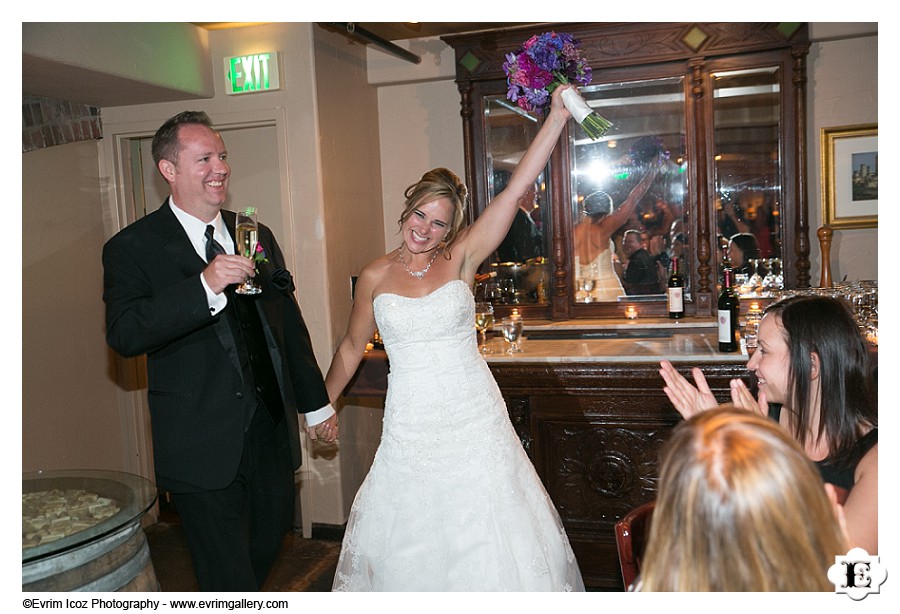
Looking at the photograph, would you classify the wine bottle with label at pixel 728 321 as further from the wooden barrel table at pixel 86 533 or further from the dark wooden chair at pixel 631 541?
the wooden barrel table at pixel 86 533

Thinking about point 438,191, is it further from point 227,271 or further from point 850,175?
point 850,175

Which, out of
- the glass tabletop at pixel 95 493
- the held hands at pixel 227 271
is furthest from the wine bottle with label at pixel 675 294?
the glass tabletop at pixel 95 493

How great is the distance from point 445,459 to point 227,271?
38.8 inches

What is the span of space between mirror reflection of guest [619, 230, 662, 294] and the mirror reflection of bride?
0.07 m

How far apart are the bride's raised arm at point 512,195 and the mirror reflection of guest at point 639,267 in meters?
1.76

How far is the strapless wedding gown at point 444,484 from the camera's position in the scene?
2.55 m

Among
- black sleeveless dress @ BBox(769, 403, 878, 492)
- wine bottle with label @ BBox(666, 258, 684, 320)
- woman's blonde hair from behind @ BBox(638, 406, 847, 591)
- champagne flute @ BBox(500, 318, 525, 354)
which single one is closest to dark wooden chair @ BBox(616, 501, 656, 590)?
black sleeveless dress @ BBox(769, 403, 878, 492)

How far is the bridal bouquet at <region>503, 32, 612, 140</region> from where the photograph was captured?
238cm

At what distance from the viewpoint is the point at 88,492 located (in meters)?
2.02

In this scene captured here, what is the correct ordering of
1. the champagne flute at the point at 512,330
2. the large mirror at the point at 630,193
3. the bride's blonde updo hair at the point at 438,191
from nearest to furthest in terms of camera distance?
1. the bride's blonde updo hair at the point at 438,191
2. the champagne flute at the point at 512,330
3. the large mirror at the point at 630,193
